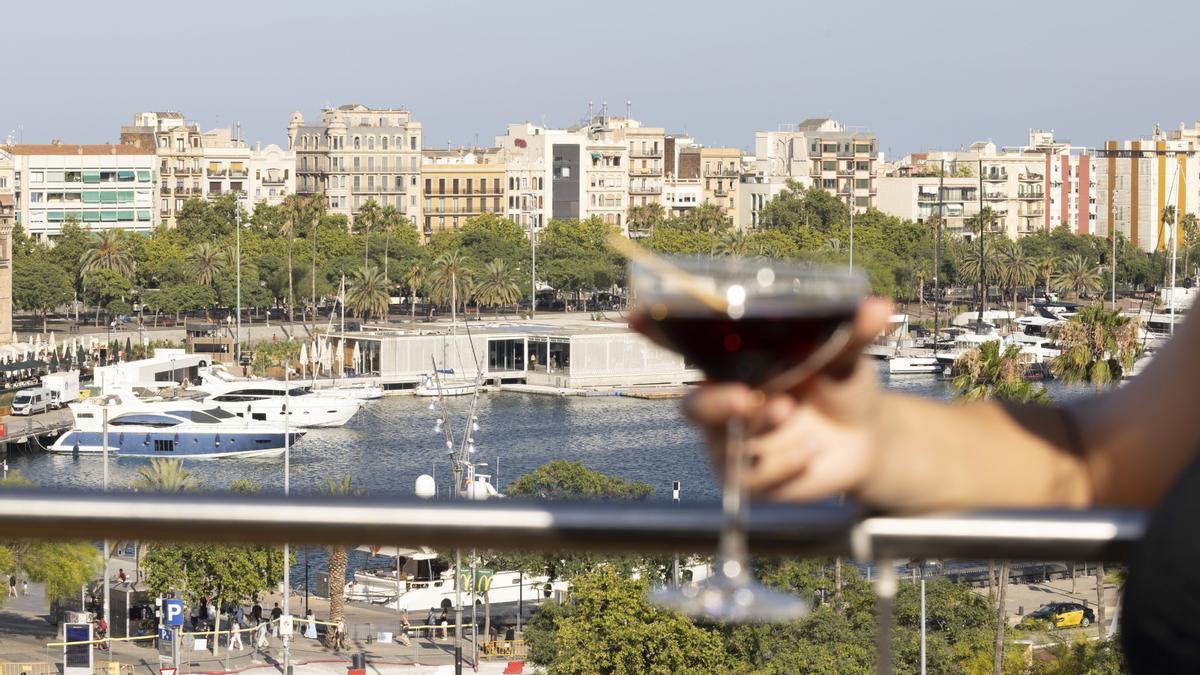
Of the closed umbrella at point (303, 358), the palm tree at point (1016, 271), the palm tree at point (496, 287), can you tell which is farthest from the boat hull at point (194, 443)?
the palm tree at point (1016, 271)

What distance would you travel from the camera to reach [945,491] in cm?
120

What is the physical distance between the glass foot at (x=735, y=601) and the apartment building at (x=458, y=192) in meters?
64.2

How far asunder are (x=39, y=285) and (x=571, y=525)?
49.6 meters

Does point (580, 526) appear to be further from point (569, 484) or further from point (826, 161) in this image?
point (826, 161)

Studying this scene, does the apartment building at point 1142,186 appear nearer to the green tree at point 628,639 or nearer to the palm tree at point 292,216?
the palm tree at point 292,216

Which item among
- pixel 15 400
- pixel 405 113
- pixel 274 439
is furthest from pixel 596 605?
pixel 405 113

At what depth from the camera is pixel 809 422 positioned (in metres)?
1.01

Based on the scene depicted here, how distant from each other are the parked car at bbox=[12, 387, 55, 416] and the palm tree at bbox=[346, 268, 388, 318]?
13.0 meters

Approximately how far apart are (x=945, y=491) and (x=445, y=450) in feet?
103

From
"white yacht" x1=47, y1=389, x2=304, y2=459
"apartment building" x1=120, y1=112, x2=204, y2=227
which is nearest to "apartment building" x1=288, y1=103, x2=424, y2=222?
"apartment building" x1=120, y1=112, x2=204, y2=227

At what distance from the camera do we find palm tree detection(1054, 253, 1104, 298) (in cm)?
5875

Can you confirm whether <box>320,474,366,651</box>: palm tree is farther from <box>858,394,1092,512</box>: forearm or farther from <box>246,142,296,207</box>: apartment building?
<box>246,142,296,207</box>: apartment building

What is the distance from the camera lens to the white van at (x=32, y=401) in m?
37.0

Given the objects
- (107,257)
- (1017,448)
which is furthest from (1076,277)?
(1017,448)
